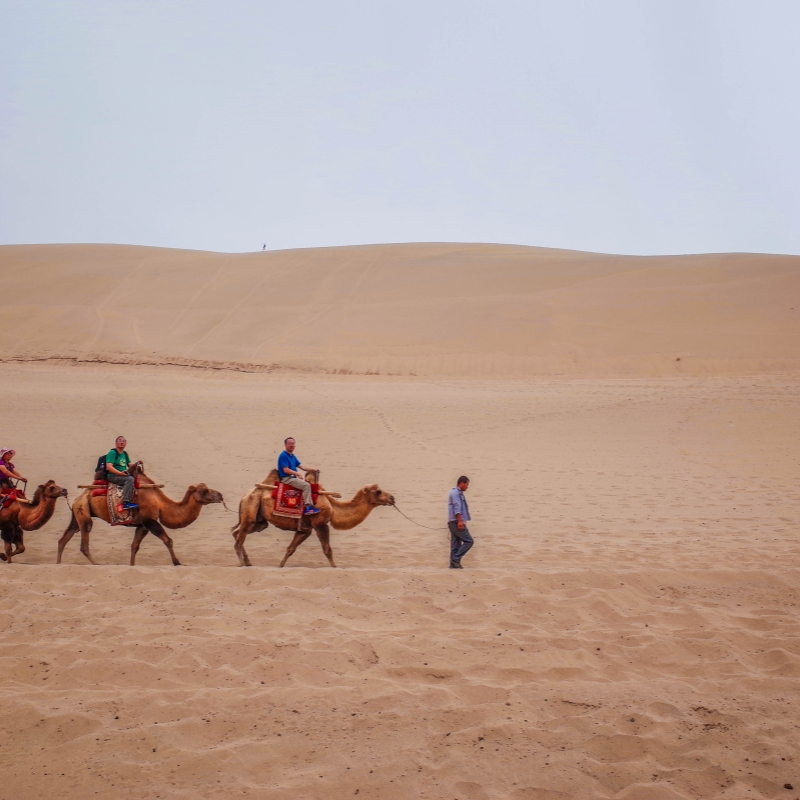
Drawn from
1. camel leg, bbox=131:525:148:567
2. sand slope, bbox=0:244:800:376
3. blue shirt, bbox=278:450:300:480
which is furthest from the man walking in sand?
sand slope, bbox=0:244:800:376

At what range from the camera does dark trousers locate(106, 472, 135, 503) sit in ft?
31.0

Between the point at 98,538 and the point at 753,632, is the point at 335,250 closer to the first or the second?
the point at 98,538

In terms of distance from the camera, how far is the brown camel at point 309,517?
377 inches

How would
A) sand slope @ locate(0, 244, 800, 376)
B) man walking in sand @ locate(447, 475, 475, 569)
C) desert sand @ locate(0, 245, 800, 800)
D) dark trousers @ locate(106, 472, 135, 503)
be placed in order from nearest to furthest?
desert sand @ locate(0, 245, 800, 800) < man walking in sand @ locate(447, 475, 475, 569) < dark trousers @ locate(106, 472, 135, 503) < sand slope @ locate(0, 244, 800, 376)

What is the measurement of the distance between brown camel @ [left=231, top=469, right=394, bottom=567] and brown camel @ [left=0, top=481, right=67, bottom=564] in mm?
2346

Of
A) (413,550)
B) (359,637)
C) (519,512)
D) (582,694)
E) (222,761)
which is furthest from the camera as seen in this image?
(519,512)

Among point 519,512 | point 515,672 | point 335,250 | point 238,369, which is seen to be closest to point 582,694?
point 515,672

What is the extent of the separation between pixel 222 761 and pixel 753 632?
15.9 feet

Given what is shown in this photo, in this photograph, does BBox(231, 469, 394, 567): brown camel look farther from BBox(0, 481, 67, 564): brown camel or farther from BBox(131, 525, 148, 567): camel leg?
BBox(0, 481, 67, 564): brown camel

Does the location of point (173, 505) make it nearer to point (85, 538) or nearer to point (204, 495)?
point (204, 495)

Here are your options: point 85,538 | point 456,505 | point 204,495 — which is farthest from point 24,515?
point 456,505

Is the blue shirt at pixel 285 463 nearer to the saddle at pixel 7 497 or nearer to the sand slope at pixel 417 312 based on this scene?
the saddle at pixel 7 497

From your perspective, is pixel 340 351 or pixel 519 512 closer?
pixel 519 512

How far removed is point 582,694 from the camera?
587cm
